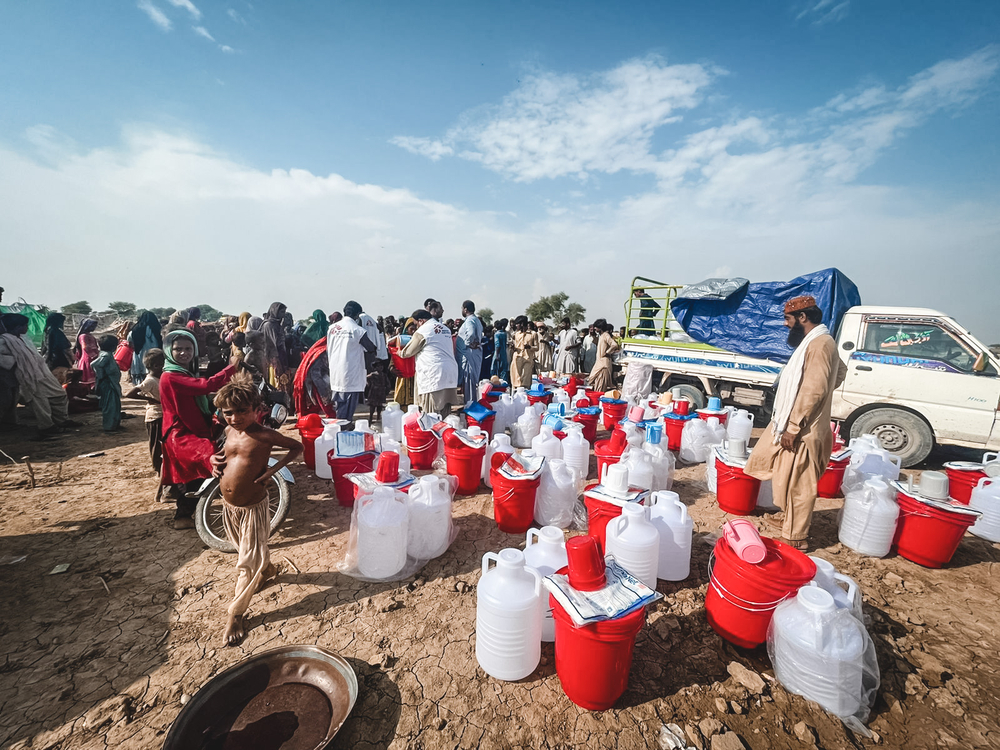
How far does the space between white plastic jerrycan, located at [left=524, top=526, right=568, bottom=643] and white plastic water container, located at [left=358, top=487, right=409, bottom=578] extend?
108 centimetres

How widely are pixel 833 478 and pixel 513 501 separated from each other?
3.78 m

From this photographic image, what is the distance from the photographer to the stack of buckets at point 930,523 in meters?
3.01

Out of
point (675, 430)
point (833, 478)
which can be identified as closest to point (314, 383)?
point (675, 430)

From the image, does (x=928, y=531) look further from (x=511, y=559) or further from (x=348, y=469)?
(x=348, y=469)

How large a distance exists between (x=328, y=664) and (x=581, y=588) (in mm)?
1456

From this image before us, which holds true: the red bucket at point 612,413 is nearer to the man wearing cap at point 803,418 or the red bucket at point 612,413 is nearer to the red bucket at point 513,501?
the man wearing cap at point 803,418

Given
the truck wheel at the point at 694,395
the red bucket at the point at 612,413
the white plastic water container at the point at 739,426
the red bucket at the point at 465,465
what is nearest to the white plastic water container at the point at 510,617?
the red bucket at the point at 465,465

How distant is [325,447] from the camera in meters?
4.68

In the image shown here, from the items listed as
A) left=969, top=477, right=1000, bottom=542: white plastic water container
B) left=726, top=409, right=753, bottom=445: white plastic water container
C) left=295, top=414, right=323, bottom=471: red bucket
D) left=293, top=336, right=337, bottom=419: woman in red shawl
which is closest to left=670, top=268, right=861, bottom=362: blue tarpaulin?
left=726, top=409, right=753, bottom=445: white plastic water container

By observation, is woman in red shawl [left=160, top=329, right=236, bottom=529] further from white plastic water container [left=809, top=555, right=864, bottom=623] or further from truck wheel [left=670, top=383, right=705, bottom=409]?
truck wheel [left=670, top=383, right=705, bottom=409]

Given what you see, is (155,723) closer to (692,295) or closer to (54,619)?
(54,619)

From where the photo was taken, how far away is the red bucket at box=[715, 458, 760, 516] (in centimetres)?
390

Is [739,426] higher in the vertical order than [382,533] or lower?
higher

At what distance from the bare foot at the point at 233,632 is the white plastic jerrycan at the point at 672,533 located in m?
2.79
